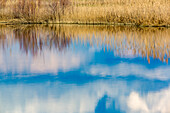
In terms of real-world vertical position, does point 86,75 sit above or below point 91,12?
below

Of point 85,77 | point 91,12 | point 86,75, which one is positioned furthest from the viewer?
point 91,12

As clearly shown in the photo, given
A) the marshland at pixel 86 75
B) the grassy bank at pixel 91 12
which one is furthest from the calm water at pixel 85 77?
the grassy bank at pixel 91 12

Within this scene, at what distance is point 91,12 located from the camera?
19109mm

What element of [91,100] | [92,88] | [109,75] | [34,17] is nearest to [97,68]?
[109,75]

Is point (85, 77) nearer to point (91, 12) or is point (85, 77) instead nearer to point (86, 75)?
point (86, 75)

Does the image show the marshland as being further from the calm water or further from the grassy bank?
the grassy bank

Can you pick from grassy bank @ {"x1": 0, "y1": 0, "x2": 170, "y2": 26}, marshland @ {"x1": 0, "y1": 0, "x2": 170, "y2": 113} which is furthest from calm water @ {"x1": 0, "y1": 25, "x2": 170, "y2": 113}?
grassy bank @ {"x1": 0, "y1": 0, "x2": 170, "y2": 26}

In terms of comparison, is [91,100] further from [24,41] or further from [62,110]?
[24,41]

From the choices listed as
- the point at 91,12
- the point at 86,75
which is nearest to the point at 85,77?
the point at 86,75

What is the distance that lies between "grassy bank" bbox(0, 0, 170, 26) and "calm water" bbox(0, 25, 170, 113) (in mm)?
6345

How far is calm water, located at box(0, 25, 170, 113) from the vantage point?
468 cm

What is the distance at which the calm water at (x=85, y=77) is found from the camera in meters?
4.68

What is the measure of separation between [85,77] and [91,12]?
13194 millimetres

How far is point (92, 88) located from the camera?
5.48m
